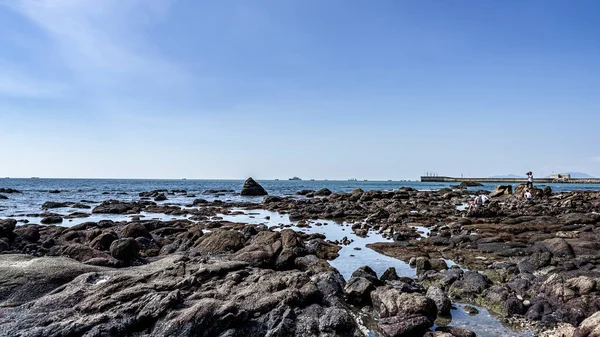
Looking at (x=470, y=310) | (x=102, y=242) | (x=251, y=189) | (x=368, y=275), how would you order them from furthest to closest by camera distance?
(x=251, y=189), (x=102, y=242), (x=368, y=275), (x=470, y=310)

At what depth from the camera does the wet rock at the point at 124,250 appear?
650 inches

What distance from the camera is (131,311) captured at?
9.32 m

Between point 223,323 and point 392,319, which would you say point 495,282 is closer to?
point 392,319

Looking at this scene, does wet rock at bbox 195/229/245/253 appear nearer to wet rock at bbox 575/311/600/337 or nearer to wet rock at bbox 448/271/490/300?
wet rock at bbox 448/271/490/300

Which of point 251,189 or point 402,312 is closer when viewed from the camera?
point 402,312

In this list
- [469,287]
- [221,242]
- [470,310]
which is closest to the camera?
[470,310]

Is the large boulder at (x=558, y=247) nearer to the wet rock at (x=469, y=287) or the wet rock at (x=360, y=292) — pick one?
the wet rock at (x=469, y=287)

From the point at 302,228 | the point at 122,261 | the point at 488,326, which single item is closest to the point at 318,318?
the point at 488,326

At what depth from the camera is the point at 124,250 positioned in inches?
654

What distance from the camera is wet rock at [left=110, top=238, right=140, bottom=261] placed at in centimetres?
1652

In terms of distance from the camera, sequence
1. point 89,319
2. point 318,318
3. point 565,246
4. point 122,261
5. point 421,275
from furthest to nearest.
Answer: point 565,246 < point 122,261 < point 421,275 < point 318,318 < point 89,319

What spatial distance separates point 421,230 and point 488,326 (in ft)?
60.6

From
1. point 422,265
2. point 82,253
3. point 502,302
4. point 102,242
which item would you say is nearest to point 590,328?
point 502,302

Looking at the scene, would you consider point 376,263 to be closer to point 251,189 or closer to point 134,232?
point 134,232
